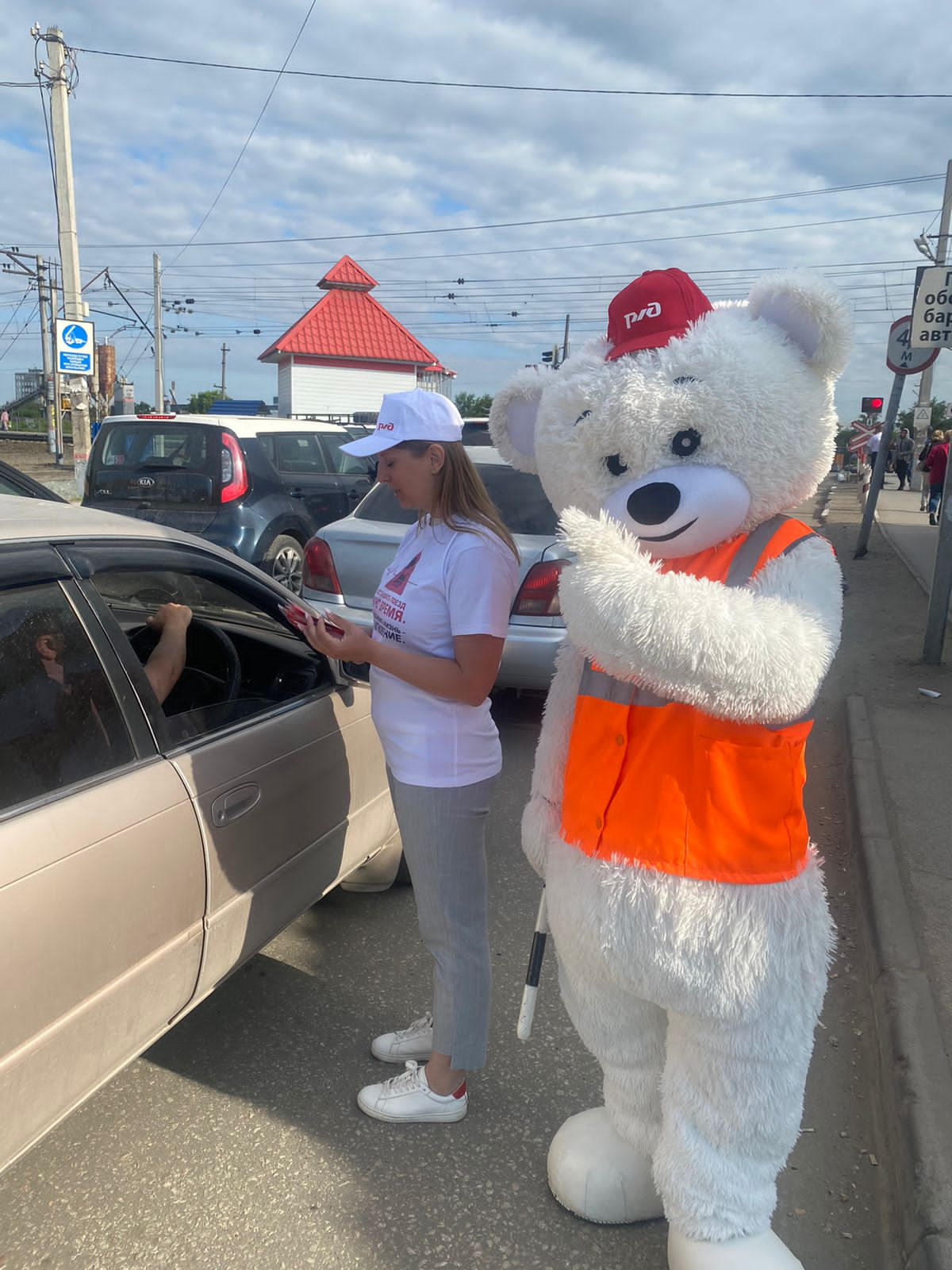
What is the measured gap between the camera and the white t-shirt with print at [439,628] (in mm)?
2146

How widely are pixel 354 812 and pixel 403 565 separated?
1.12 metres

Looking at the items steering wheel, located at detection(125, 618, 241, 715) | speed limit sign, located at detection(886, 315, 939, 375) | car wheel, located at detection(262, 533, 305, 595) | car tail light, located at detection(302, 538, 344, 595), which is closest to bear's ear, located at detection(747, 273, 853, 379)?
steering wheel, located at detection(125, 618, 241, 715)

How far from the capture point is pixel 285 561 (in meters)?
8.92

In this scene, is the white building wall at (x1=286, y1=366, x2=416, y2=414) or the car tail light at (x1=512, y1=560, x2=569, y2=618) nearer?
the car tail light at (x1=512, y1=560, x2=569, y2=618)

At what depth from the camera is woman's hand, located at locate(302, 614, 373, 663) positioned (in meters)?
2.23

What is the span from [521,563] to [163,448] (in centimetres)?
497

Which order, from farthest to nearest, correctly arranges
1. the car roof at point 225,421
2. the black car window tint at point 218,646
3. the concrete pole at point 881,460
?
the concrete pole at point 881,460 < the car roof at point 225,421 < the black car window tint at point 218,646

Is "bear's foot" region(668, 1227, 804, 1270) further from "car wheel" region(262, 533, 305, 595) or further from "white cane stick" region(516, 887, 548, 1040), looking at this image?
"car wheel" region(262, 533, 305, 595)

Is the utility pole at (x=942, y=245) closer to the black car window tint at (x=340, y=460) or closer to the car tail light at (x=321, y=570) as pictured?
the black car window tint at (x=340, y=460)

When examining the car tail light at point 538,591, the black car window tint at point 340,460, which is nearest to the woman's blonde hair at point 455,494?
the car tail light at point 538,591

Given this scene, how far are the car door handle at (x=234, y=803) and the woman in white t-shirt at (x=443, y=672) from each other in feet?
1.34

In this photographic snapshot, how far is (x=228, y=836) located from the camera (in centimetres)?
244

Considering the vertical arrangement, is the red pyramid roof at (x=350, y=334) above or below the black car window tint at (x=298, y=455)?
above

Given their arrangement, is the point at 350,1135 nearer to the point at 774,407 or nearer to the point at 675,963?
the point at 675,963
